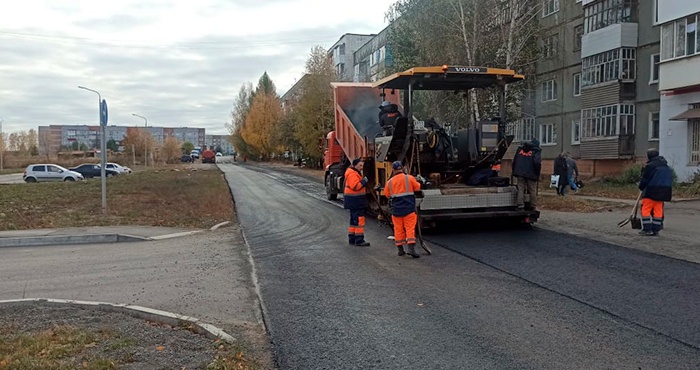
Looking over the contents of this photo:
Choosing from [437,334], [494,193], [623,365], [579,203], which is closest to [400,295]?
[437,334]

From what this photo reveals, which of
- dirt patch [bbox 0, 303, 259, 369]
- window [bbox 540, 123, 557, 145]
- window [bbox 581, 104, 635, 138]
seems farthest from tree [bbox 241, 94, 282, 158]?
dirt patch [bbox 0, 303, 259, 369]

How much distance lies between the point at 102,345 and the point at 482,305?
3.76 metres

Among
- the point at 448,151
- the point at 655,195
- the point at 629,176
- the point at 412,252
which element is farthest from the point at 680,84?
the point at 412,252

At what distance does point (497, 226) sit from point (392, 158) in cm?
256

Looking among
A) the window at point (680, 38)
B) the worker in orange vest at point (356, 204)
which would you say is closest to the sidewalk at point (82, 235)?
the worker in orange vest at point (356, 204)

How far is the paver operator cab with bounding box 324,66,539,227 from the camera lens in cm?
1163

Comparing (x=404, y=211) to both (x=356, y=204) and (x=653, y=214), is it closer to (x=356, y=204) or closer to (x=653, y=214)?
(x=356, y=204)

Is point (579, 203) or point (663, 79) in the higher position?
point (663, 79)

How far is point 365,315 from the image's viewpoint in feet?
20.5

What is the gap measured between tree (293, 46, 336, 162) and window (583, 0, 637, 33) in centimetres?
2078

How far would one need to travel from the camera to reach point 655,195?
11281mm

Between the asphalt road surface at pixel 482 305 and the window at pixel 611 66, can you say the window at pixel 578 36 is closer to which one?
Answer: the window at pixel 611 66

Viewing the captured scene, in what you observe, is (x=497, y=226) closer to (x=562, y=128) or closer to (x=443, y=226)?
(x=443, y=226)

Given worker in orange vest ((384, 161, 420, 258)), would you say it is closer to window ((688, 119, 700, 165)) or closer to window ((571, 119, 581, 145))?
window ((688, 119, 700, 165))
